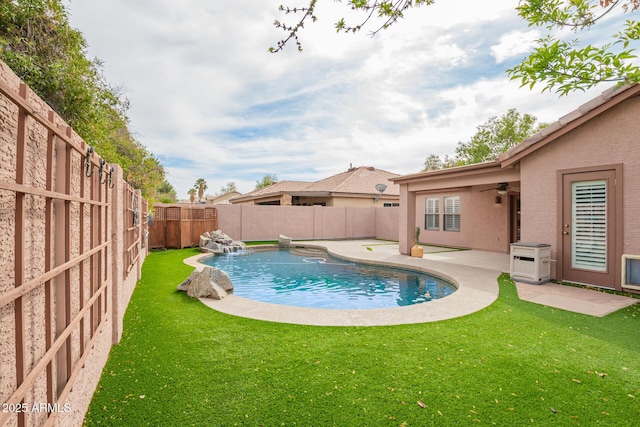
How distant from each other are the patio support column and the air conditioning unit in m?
4.67

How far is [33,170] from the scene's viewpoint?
5.54ft

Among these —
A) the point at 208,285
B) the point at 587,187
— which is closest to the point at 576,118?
the point at 587,187

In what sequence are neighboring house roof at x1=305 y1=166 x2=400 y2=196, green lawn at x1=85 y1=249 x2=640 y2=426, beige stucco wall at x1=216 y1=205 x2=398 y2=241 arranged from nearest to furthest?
green lawn at x1=85 y1=249 x2=640 y2=426 < beige stucco wall at x1=216 y1=205 x2=398 y2=241 < neighboring house roof at x1=305 y1=166 x2=400 y2=196

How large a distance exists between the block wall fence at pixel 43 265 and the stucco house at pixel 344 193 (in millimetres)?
18676

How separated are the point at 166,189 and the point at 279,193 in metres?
44.7

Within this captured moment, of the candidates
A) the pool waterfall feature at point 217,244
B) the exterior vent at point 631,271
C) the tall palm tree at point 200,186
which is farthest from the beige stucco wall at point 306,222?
the tall palm tree at point 200,186

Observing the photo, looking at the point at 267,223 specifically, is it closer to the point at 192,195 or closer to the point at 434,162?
the point at 434,162


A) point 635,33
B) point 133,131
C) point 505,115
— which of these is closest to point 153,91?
point 133,131

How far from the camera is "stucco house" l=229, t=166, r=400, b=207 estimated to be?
21.8m

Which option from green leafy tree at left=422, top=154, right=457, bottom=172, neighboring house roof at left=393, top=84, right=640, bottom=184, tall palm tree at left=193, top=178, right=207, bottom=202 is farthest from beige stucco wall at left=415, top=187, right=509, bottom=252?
tall palm tree at left=193, top=178, right=207, bottom=202

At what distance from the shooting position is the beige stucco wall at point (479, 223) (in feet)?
43.8

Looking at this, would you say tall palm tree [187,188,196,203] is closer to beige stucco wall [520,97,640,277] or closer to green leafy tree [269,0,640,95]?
beige stucco wall [520,97,640,277]

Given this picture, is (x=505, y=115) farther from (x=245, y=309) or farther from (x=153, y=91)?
(x=245, y=309)

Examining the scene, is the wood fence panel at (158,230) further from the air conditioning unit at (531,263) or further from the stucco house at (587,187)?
the air conditioning unit at (531,263)
